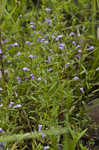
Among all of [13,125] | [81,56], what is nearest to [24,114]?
[13,125]

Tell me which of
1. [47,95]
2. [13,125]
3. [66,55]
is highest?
[66,55]

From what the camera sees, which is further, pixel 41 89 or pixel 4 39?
pixel 4 39

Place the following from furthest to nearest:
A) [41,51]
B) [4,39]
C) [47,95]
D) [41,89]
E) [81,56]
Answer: [4,39] → [41,51] → [81,56] → [41,89] → [47,95]

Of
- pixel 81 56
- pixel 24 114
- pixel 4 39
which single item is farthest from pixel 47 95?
pixel 4 39

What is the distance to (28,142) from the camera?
1.81 m

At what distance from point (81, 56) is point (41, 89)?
53 centimetres

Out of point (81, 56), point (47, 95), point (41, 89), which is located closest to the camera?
point (47, 95)

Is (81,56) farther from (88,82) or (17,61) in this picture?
(17,61)

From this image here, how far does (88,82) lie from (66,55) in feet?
1.01

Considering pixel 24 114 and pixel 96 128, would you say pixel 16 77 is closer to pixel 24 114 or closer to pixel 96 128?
pixel 24 114

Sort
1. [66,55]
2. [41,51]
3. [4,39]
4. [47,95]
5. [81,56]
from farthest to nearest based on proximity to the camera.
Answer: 1. [4,39]
2. [41,51]
3. [81,56]
4. [66,55]
5. [47,95]

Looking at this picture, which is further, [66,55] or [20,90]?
[20,90]

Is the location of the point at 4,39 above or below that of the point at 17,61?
above

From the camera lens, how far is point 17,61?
211 centimetres
